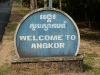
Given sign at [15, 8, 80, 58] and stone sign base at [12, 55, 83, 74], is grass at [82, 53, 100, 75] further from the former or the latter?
sign at [15, 8, 80, 58]

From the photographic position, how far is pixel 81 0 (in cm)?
1780

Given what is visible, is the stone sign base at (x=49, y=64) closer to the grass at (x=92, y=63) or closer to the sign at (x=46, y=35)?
the sign at (x=46, y=35)

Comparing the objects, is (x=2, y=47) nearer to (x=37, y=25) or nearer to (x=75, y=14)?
(x=37, y=25)

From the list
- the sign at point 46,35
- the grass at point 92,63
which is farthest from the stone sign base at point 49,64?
the grass at point 92,63

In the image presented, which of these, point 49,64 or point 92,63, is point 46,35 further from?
point 92,63

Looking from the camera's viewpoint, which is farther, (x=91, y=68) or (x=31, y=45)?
(x=91, y=68)

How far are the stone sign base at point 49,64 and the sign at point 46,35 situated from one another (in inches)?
6.0

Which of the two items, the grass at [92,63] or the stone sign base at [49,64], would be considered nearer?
the stone sign base at [49,64]

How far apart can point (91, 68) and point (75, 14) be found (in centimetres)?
1848

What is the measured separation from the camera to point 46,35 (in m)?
7.30

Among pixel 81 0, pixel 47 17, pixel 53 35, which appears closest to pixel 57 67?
pixel 53 35

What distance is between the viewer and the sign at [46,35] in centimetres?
725

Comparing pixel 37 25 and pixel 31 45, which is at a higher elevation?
pixel 37 25

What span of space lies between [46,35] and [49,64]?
2.39 feet
